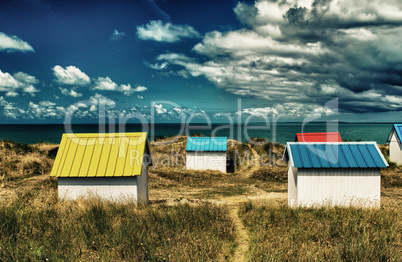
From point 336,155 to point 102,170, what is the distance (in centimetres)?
936

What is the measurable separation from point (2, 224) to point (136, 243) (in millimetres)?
4083

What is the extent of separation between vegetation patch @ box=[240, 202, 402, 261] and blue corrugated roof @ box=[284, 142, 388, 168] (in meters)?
1.74

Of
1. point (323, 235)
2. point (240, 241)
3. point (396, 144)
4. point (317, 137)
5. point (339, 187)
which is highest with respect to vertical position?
point (317, 137)

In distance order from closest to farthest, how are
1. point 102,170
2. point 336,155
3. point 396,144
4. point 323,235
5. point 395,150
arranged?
point 323,235 → point 102,170 → point 336,155 → point 396,144 → point 395,150

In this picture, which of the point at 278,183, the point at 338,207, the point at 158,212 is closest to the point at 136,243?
the point at 158,212

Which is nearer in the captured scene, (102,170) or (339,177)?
(102,170)

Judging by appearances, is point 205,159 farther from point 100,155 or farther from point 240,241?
point 240,241

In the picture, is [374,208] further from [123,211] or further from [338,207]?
[123,211]

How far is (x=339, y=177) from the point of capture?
35.6 ft

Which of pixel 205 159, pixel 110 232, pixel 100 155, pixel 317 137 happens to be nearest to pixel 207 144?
pixel 205 159

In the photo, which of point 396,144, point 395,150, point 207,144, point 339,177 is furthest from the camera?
point 207,144

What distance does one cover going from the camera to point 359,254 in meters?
6.03

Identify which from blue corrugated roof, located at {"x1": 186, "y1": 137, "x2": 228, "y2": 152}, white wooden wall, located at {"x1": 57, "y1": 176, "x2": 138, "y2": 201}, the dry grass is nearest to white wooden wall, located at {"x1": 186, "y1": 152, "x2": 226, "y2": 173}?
blue corrugated roof, located at {"x1": 186, "y1": 137, "x2": 228, "y2": 152}

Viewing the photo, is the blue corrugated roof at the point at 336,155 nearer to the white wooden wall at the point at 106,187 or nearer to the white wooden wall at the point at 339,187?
the white wooden wall at the point at 339,187
